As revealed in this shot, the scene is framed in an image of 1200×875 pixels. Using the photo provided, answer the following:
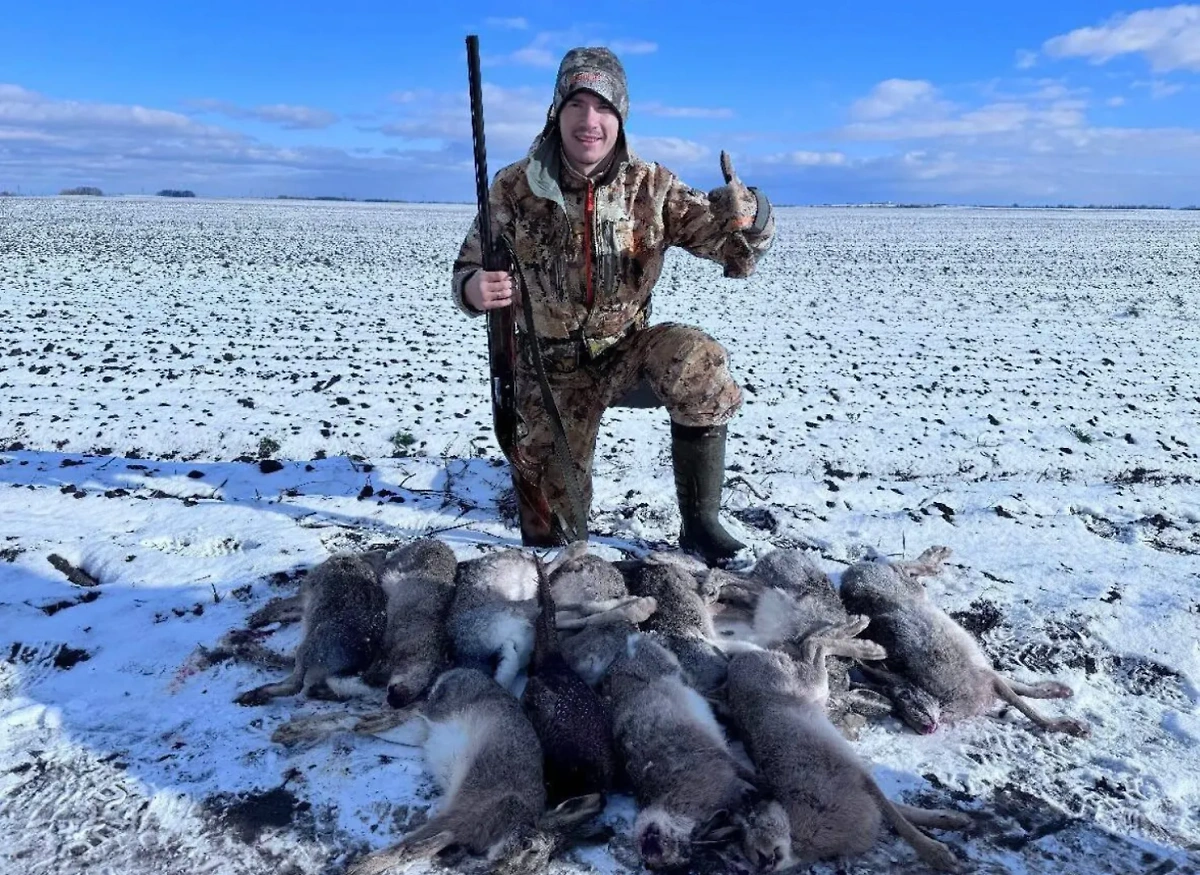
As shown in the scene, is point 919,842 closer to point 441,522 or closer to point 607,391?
point 607,391

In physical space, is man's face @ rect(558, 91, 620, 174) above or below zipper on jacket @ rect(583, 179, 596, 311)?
above

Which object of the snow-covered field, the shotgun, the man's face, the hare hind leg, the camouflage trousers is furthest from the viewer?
the camouflage trousers

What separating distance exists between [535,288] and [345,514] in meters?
1.82

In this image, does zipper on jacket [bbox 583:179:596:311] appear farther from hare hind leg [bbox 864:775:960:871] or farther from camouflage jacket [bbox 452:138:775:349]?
hare hind leg [bbox 864:775:960:871]

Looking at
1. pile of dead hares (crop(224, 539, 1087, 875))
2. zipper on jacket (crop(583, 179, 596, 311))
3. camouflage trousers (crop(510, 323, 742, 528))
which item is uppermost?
zipper on jacket (crop(583, 179, 596, 311))

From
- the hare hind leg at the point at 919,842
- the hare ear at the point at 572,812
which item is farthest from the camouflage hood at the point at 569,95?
the hare hind leg at the point at 919,842

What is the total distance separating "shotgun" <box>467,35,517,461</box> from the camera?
4137mm

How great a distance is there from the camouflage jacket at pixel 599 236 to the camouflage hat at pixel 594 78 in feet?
0.71

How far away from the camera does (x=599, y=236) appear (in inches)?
180

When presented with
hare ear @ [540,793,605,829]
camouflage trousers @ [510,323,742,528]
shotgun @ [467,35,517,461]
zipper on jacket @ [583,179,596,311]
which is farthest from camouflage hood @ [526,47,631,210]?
hare ear @ [540,793,605,829]

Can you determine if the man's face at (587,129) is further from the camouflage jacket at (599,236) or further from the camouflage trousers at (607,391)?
the camouflage trousers at (607,391)

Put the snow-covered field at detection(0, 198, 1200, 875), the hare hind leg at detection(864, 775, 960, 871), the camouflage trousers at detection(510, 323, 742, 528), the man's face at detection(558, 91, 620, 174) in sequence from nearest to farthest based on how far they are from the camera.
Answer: the hare hind leg at detection(864, 775, 960, 871) → the snow-covered field at detection(0, 198, 1200, 875) → the man's face at detection(558, 91, 620, 174) → the camouflage trousers at detection(510, 323, 742, 528)

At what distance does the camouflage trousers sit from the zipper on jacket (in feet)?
1.13

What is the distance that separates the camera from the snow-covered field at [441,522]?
9.01 feet
